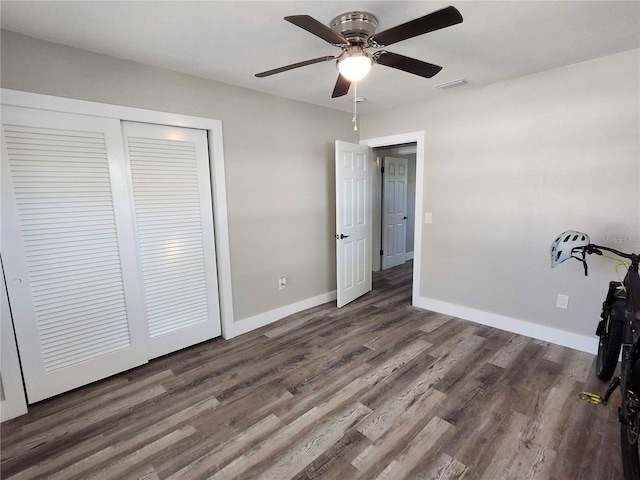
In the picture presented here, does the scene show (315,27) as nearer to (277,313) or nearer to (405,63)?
(405,63)

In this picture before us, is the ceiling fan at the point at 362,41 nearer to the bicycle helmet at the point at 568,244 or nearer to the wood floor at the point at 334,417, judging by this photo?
the bicycle helmet at the point at 568,244

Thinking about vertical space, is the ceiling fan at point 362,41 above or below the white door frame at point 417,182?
above

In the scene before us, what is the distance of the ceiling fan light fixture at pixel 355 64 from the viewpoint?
1691 mm

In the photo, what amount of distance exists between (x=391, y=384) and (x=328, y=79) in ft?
8.58

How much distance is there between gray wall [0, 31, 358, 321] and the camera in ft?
6.81

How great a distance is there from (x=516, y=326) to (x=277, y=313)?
2.50 meters

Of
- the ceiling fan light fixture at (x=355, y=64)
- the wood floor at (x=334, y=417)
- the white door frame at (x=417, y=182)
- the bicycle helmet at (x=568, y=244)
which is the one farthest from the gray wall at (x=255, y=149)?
the bicycle helmet at (x=568, y=244)

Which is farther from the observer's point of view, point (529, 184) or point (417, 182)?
point (417, 182)

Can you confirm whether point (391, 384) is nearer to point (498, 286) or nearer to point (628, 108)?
point (498, 286)

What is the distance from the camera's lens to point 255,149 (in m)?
3.12

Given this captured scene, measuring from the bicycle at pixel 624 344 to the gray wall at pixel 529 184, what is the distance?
1.47ft

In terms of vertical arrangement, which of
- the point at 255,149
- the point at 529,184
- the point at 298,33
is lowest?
the point at 529,184

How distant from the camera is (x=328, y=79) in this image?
2.75m

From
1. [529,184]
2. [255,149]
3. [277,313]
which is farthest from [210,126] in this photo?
[529,184]
